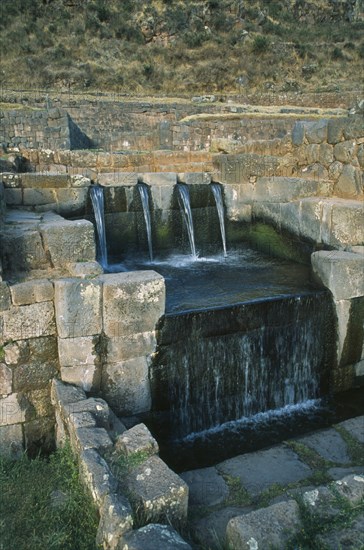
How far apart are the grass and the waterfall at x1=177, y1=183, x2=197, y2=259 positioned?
465cm

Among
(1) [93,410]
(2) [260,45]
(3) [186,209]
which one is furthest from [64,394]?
(2) [260,45]

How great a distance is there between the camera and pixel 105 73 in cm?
3017

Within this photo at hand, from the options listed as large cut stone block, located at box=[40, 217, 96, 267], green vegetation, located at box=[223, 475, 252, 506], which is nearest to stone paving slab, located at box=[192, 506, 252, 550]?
→ green vegetation, located at box=[223, 475, 252, 506]

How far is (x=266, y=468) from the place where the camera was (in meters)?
4.07

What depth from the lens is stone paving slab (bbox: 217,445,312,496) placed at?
3.88m

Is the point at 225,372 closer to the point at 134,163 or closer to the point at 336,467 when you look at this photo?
the point at 336,467

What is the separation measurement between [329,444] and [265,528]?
205cm

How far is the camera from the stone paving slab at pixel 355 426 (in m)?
4.55

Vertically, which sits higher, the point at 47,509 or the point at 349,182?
the point at 349,182

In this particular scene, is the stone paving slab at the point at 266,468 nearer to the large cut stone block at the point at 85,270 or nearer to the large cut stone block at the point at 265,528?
the large cut stone block at the point at 265,528

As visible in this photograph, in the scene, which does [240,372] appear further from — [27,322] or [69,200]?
[69,200]

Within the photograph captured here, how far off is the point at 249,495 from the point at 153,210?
486 centimetres

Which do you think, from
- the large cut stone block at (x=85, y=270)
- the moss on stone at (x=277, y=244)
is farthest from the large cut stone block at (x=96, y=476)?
the moss on stone at (x=277, y=244)

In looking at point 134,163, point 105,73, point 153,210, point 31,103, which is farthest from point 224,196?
point 105,73
